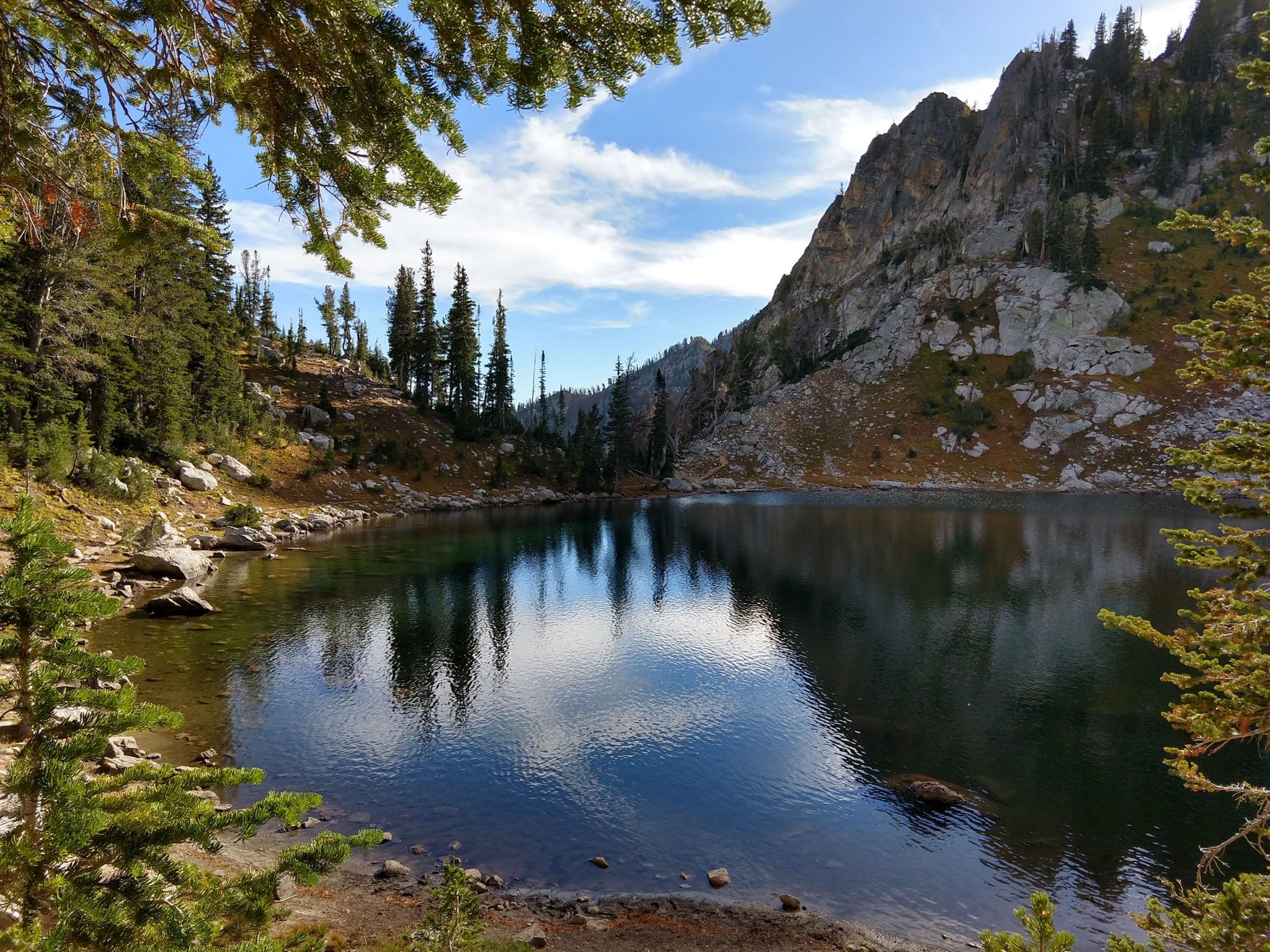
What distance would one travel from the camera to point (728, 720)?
864 inches

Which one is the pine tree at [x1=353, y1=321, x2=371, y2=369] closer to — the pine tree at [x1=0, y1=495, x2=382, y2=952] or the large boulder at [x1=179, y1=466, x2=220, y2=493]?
the large boulder at [x1=179, y1=466, x2=220, y2=493]

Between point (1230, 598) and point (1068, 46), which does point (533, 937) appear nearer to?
point (1230, 598)

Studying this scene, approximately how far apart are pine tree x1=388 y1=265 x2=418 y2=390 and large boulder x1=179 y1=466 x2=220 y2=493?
1877 inches

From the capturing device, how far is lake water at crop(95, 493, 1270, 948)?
1420cm

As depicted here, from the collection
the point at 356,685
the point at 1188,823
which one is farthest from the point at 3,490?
the point at 1188,823

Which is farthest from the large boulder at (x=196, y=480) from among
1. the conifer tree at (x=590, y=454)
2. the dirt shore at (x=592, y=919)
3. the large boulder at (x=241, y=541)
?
the conifer tree at (x=590, y=454)

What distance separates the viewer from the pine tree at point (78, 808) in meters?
3.96

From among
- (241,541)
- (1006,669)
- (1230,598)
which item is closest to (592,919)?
(1230,598)

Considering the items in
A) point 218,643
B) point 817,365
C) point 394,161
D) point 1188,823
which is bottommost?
point 1188,823

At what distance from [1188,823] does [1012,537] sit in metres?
45.9

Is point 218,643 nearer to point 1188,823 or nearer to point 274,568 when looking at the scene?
point 274,568

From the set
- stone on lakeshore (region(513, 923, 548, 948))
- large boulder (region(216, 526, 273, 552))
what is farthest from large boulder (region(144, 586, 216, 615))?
stone on lakeshore (region(513, 923, 548, 948))

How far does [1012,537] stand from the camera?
56719 mm

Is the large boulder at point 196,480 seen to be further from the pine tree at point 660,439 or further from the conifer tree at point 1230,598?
the pine tree at point 660,439
